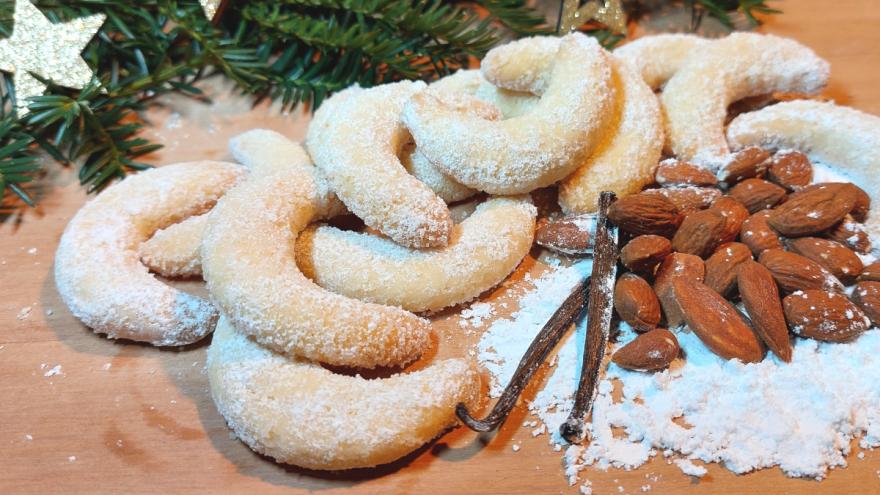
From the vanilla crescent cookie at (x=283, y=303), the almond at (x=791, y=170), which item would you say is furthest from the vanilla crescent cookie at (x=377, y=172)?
the almond at (x=791, y=170)

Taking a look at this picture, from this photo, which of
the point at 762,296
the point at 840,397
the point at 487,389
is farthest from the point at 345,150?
the point at 840,397

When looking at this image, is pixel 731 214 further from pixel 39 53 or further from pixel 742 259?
pixel 39 53

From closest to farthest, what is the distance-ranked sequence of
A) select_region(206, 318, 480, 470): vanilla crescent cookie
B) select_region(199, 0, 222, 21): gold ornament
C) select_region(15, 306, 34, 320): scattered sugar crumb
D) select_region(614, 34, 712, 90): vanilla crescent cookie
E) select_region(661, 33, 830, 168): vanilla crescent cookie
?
select_region(206, 318, 480, 470): vanilla crescent cookie < select_region(15, 306, 34, 320): scattered sugar crumb < select_region(661, 33, 830, 168): vanilla crescent cookie < select_region(614, 34, 712, 90): vanilla crescent cookie < select_region(199, 0, 222, 21): gold ornament

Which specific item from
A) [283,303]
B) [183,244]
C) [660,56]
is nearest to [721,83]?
[660,56]

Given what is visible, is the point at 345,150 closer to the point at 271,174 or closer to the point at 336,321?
the point at 271,174

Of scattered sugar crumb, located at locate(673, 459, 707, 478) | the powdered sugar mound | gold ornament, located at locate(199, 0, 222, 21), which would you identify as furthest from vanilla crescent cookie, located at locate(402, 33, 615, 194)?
gold ornament, located at locate(199, 0, 222, 21)

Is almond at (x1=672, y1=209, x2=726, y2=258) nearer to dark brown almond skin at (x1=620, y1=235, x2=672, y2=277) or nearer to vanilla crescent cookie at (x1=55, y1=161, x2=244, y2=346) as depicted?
dark brown almond skin at (x1=620, y1=235, x2=672, y2=277)
